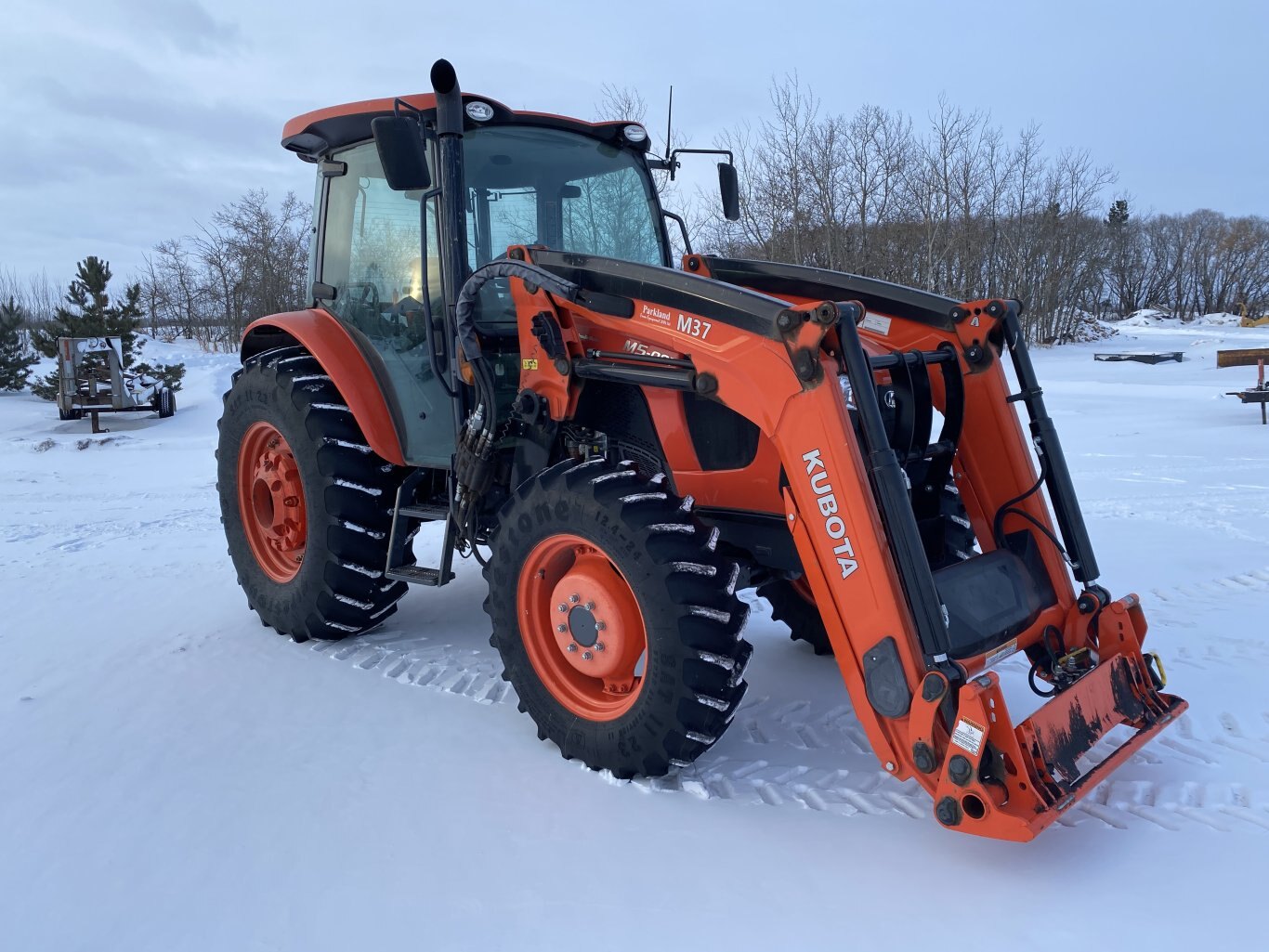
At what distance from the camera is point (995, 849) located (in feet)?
8.62

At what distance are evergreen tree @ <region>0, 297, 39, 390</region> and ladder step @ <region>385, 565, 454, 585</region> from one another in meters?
20.2

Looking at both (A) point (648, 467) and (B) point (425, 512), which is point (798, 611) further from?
(B) point (425, 512)

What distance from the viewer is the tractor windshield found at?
3.99 metres

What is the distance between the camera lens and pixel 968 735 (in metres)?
2.45

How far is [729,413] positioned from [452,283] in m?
1.31

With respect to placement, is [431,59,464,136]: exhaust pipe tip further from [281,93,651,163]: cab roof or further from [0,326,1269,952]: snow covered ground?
[0,326,1269,952]: snow covered ground

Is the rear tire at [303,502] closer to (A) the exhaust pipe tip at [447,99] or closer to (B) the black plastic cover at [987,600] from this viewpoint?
(A) the exhaust pipe tip at [447,99]

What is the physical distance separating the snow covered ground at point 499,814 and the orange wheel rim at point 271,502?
41 centimetres

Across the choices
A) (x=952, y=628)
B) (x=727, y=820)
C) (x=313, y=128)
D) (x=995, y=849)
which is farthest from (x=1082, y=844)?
(x=313, y=128)

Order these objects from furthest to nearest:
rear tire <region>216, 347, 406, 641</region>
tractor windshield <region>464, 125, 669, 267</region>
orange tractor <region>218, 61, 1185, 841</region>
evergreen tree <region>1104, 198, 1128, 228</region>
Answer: evergreen tree <region>1104, 198, 1128, 228</region>
rear tire <region>216, 347, 406, 641</region>
tractor windshield <region>464, 125, 669, 267</region>
orange tractor <region>218, 61, 1185, 841</region>

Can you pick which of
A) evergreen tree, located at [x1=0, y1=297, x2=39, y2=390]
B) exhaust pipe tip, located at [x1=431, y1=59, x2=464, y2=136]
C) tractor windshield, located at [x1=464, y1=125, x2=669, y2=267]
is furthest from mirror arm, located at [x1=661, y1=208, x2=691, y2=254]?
evergreen tree, located at [x1=0, y1=297, x2=39, y2=390]

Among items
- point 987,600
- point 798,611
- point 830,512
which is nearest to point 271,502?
point 798,611

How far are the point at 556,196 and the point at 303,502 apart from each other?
193 centimetres

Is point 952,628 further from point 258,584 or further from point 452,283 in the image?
point 258,584
